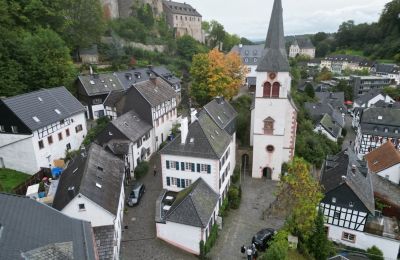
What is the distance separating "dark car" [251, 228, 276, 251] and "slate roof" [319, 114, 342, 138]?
120 ft

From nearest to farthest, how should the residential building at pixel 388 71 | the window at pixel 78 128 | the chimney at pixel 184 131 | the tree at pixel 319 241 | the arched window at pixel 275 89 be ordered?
the tree at pixel 319 241, the chimney at pixel 184 131, the arched window at pixel 275 89, the window at pixel 78 128, the residential building at pixel 388 71

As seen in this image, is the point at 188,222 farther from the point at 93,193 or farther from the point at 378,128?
the point at 378,128

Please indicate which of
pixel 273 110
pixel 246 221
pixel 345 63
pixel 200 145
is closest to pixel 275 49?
pixel 273 110

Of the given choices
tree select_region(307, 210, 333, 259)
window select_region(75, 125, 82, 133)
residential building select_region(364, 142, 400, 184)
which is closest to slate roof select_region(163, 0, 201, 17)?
window select_region(75, 125, 82, 133)

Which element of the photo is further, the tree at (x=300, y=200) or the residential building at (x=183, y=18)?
the residential building at (x=183, y=18)

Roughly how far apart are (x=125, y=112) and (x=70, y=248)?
96.4 ft

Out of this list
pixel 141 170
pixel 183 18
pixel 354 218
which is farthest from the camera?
pixel 183 18

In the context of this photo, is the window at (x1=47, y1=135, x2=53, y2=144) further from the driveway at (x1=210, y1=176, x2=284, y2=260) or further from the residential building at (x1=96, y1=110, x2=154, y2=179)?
the driveway at (x1=210, y1=176, x2=284, y2=260)

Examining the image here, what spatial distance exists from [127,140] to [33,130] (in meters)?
9.78

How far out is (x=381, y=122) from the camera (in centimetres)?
5438

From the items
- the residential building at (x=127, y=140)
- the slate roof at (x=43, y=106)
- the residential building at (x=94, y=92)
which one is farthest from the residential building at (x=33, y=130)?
the residential building at (x=94, y=92)

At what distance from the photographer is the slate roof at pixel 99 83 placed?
4841 cm

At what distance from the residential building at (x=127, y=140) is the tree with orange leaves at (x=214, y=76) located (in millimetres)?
16639

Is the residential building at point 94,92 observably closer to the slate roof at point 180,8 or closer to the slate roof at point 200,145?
the slate roof at point 200,145
